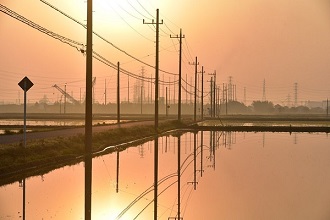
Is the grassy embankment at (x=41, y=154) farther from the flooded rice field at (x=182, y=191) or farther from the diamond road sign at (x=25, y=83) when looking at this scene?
the diamond road sign at (x=25, y=83)

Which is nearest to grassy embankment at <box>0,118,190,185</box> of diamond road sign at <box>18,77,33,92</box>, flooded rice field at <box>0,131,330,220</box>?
flooded rice field at <box>0,131,330,220</box>

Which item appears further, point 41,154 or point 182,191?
Answer: point 41,154

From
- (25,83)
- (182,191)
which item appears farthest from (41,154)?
(182,191)

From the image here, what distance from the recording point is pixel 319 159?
31.2 metres

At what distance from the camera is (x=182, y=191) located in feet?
59.8

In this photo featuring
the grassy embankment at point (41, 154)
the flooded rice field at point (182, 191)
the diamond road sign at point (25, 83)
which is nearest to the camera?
the flooded rice field at point (182, 191)

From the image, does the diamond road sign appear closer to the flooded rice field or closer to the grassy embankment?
the grassy embankment

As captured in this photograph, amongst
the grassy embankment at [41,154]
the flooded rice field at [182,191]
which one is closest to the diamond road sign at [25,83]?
the grassy embankment at [41,154]

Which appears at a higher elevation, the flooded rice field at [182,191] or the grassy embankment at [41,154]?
the grassy embankment at [41,154]

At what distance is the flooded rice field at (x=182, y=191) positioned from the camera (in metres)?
14.1

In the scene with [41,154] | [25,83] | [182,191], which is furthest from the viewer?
[41,154]

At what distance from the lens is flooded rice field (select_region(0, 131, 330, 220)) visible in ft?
46.2

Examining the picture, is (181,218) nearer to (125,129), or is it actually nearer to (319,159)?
(319,159)

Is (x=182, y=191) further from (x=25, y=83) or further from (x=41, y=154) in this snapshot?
(x=25, y=83)
